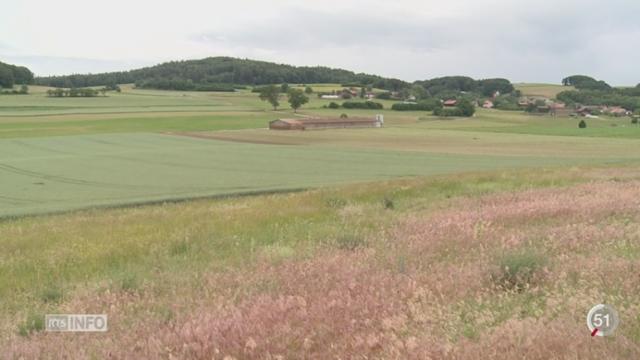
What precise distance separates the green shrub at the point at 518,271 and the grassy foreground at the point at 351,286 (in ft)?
0.08

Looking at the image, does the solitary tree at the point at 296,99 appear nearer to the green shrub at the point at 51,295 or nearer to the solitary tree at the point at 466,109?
the solitary tree at the point at 466,109

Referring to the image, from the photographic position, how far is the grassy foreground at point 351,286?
5.04 meters

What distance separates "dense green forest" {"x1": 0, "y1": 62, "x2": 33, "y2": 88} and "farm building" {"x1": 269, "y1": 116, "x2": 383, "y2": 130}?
103m

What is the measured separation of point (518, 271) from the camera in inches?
259

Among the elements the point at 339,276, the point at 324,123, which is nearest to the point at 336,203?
the point at 339,276

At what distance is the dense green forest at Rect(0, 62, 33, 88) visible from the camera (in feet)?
546

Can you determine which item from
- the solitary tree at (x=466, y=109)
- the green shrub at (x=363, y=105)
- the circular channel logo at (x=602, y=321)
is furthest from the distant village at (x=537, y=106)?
the circular channel logo at (x=602, y=321)

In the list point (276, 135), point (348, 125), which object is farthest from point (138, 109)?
point (276, 135)

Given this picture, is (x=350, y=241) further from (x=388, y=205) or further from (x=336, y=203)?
(x=336, y=203)

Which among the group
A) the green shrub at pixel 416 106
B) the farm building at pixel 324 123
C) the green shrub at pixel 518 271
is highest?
the green shrub at pixel 518 271

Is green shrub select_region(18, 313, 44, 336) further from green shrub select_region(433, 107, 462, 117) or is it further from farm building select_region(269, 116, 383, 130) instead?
green shrub select_region(433, 107, 462, 117)

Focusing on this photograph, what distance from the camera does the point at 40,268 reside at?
10.7 metres

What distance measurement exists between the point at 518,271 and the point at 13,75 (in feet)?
633

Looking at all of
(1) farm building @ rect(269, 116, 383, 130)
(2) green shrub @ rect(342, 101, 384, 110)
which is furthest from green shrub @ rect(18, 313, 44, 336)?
(2) green shrub @ rect(342, 101, 384, 110)
